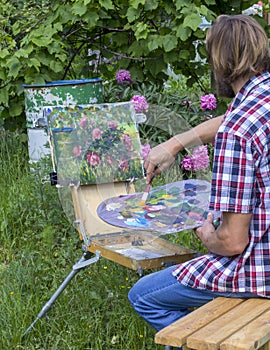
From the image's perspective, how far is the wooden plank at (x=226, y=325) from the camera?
2.04m

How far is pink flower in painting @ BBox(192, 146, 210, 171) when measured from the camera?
4.02 m

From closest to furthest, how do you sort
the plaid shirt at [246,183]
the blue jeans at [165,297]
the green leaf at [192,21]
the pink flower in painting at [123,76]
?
the plaid shirt at [246,183] < the blue jeans at [165,297] < the green leaf at [192,21] < the pink flower in painting at [123,76]

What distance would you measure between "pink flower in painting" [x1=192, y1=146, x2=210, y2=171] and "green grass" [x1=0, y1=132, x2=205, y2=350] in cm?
46

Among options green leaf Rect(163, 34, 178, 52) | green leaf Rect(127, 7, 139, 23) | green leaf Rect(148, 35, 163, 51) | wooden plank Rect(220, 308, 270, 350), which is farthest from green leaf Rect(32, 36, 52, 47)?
wooden plank Rect(220, 308, 270, 350)

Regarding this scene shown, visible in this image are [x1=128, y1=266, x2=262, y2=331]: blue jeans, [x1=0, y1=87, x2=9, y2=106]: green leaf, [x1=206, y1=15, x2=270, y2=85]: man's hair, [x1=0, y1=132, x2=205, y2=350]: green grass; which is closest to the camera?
[x1=206, y1=15, x2=270, y2=85]: man's hair

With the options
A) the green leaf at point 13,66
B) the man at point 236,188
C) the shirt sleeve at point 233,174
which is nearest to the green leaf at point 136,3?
the green leaf at point 13,66

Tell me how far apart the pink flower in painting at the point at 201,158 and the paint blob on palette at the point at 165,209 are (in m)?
0.95

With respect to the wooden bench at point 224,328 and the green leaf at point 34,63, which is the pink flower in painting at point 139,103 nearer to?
the green leaf at point 34,63

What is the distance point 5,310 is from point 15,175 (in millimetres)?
1697

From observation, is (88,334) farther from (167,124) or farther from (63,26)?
(63,26)

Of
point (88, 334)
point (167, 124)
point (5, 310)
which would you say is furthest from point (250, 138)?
point (167, 124)

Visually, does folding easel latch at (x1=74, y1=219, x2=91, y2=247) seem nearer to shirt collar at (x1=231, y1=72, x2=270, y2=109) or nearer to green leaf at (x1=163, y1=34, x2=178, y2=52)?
shirt collar at (x1=231, y1=72, x2=270, y2=109)

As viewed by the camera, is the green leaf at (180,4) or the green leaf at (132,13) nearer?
the green leaf at (180,4)

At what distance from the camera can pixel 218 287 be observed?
2305 millimetres
